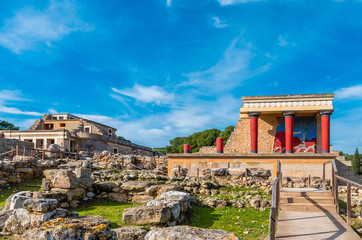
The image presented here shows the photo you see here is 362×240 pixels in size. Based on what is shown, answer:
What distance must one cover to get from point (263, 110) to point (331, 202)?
15.7 meters

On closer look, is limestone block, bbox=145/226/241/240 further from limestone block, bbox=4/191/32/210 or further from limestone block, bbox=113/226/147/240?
limestone block, bbox=4/191/32/210

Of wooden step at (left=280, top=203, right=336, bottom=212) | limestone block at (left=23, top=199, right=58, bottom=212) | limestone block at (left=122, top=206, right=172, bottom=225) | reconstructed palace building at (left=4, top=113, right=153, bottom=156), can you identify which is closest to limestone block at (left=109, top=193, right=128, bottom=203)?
limestone block at (left=122, top=206, right=172, bottom=225)

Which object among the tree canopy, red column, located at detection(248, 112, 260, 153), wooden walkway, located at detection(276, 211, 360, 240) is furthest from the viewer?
the tree canopy

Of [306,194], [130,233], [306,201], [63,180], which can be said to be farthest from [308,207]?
[63,180]

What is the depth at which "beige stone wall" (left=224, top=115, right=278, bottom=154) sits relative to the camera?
992 inches

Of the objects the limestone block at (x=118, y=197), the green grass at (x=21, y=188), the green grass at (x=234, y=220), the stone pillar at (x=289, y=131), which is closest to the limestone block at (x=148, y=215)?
the green grass at (x=234, y=220)

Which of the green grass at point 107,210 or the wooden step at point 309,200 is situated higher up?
the wooden step at point 309,200

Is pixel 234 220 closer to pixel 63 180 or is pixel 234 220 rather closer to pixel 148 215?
pixel 148 215

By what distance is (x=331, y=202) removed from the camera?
7.67 meters

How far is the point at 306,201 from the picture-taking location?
25.3 feet

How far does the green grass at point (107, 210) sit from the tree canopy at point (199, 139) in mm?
48195

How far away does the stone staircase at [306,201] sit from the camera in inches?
288

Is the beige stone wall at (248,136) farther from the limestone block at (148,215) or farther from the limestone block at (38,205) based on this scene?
the limestone block at (38,205)

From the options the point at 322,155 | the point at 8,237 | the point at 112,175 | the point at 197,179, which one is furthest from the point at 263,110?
the point at 8,237
